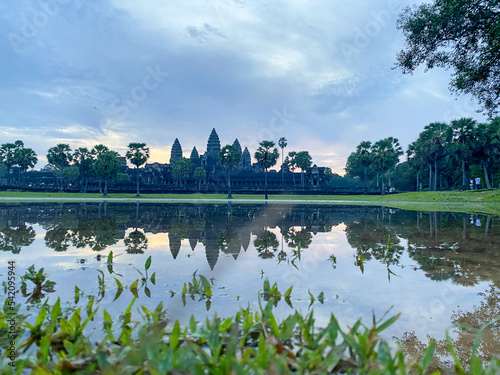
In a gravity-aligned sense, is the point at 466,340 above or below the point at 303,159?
below

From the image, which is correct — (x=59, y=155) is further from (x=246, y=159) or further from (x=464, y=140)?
(x=464, y=140)

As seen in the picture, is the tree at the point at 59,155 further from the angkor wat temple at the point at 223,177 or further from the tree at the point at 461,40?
the tree at the point at 461,40

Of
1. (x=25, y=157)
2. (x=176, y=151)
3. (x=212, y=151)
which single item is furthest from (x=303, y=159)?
(x=25, y=157)

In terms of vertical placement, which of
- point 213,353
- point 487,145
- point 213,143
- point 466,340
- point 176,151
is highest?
point 213,143

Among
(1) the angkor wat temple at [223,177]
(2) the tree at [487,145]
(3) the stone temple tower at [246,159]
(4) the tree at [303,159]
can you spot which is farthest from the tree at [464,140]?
(3) the stone temple tower at [246,159]

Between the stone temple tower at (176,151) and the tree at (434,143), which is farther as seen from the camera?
the stone temple tower at (176,151)

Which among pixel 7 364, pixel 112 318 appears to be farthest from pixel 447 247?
pixel 7 364

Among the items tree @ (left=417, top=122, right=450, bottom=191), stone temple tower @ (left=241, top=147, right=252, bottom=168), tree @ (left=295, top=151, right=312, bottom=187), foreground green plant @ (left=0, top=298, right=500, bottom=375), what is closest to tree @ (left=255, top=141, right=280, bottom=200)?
tree @ (left=295, top=151, right=312, bottom=187)

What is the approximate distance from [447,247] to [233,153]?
51.8m

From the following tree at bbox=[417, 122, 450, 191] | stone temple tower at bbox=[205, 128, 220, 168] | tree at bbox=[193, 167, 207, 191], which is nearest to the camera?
tree at bbox=[417, 122, 450, 191]

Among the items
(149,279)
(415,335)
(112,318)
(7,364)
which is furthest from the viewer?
(149,279)

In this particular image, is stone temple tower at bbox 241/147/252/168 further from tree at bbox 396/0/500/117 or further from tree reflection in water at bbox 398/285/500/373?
tree reflection in water at bbox 398/285/500/373

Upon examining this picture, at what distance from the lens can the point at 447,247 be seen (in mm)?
7320

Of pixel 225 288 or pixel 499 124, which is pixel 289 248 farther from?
pixel 499 124
